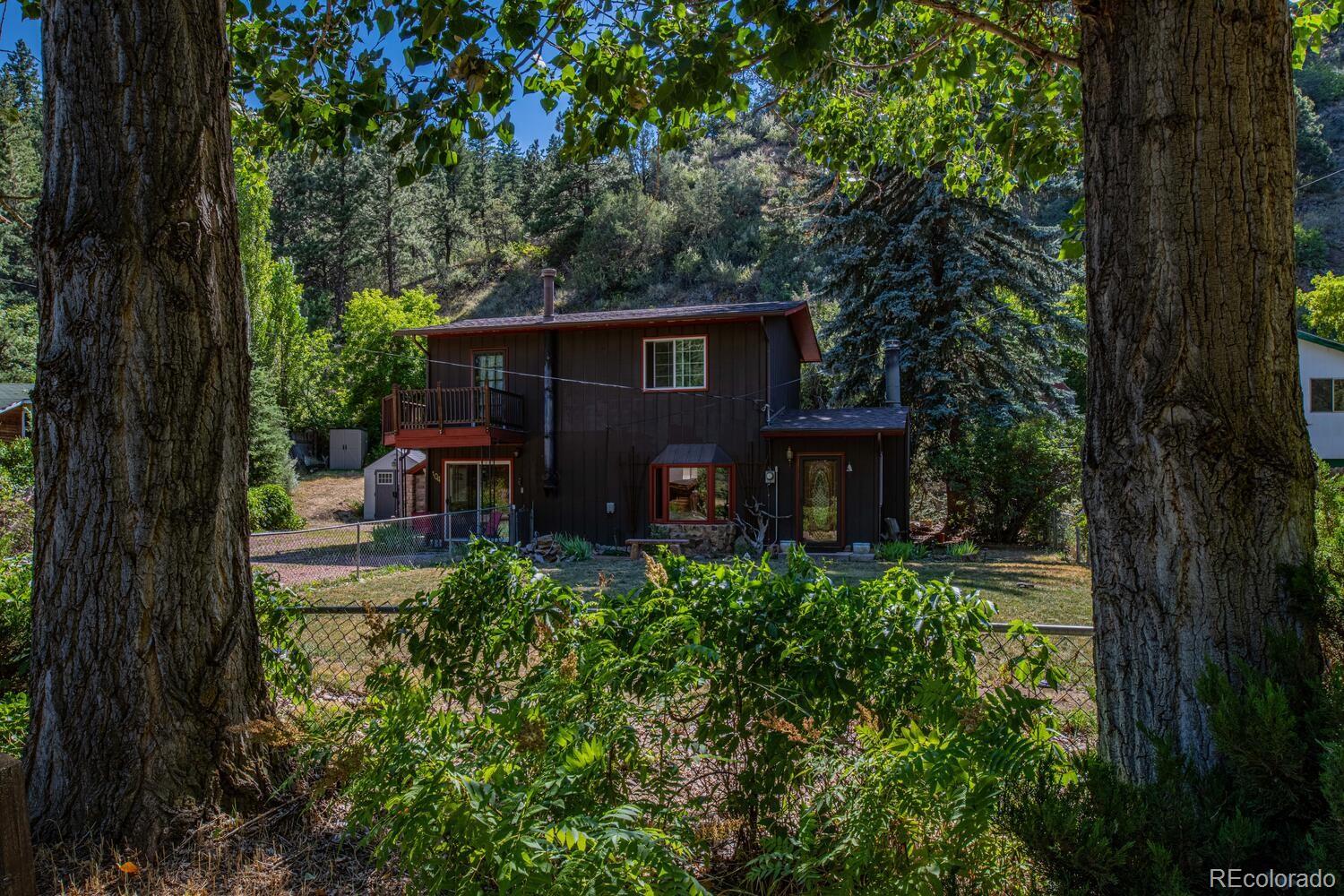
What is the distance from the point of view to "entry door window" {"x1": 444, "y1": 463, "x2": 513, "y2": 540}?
16.0 meters

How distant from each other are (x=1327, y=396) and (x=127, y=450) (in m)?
26.4

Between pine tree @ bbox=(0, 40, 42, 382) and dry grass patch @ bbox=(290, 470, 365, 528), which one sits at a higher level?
pine tree @ bbox=(0, 40, 42, 382)

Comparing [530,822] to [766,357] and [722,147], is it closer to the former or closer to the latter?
[766,357]

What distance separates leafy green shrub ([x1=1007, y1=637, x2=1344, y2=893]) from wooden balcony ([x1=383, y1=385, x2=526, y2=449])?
1483 centimetres

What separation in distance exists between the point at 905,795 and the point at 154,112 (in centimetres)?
307

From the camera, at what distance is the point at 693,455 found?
15.4 meters

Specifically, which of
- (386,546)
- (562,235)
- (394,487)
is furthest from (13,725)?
(562,235)

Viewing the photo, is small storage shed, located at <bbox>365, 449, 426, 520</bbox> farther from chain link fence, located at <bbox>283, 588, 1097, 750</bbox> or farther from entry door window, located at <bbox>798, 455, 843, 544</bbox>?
chain link fence, located at <bbox>283, 588, 1097, 750</bbox>

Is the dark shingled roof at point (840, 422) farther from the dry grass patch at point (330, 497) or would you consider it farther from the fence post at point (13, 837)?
the dry grass patch at point (330, 497)

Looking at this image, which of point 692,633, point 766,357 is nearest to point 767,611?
point 692,633

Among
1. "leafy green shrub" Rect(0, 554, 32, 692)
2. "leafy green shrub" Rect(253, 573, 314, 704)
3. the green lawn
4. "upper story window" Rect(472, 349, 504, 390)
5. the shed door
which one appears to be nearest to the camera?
"leafy green shrub" Rect(253, 573, 314, 704)

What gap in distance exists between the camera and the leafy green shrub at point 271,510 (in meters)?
18.9

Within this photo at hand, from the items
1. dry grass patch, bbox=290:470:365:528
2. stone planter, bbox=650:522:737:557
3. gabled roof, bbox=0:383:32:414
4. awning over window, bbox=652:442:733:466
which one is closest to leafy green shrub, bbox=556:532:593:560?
stone planter, bbox=650:522:737:557

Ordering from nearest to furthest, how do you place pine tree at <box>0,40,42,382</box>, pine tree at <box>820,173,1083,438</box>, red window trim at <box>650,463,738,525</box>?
1. red window trim at <box>650,463,738,525</box>
2. pine tree at <box>820,173,1083,438</box>
3. pine tree at <box>0,40,42,382</box>
